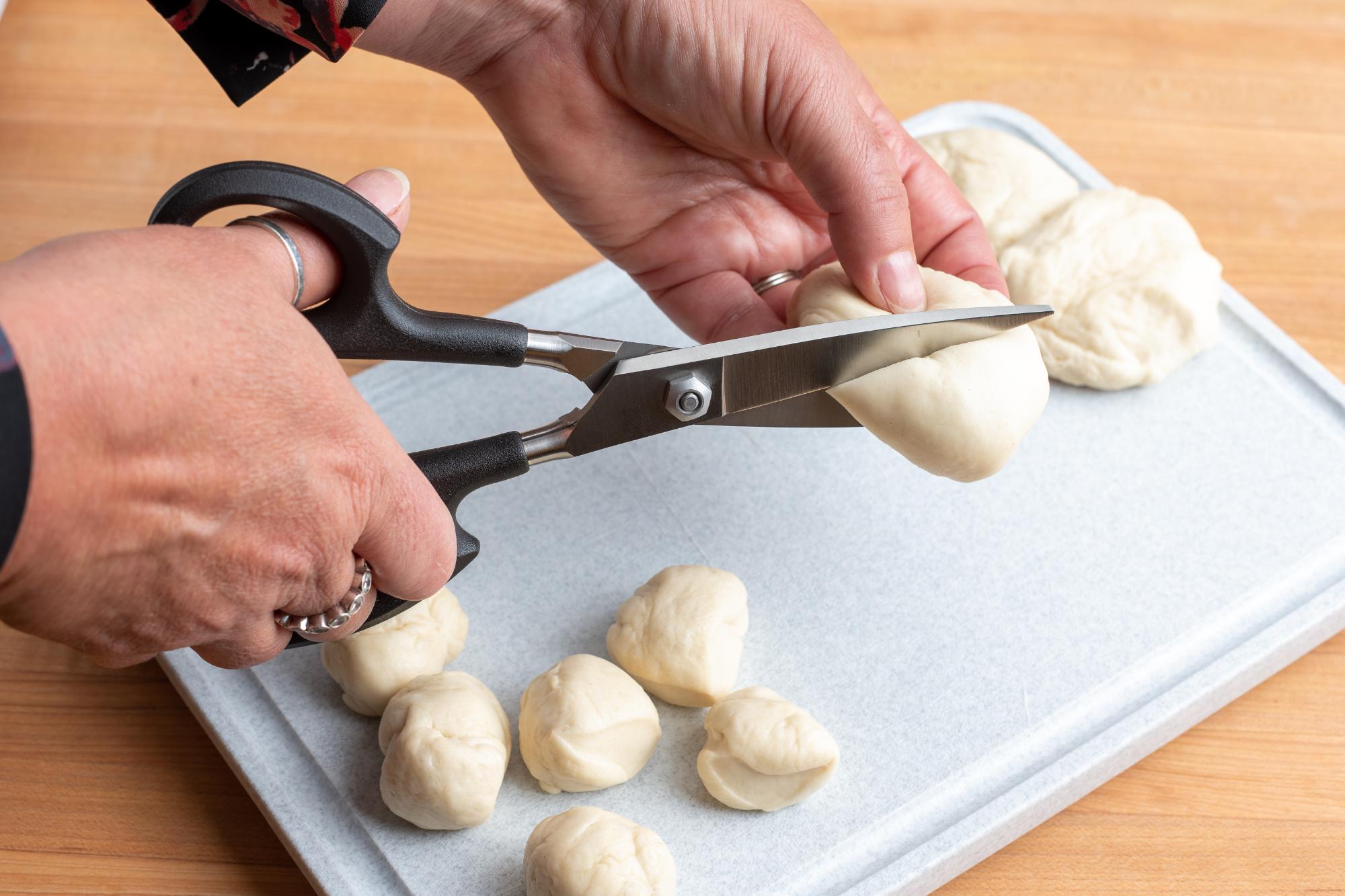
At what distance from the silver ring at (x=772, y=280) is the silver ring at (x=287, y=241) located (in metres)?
0.90

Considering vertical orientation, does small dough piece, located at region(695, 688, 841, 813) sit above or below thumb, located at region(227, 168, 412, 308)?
below

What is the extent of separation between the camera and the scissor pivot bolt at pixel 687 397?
1.39m

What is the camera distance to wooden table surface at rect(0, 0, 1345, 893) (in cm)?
155

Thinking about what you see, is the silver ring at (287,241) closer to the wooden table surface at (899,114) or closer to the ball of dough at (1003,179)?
the wooden table surface at (899,114)

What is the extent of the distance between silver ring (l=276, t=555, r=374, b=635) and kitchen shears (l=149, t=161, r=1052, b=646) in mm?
100

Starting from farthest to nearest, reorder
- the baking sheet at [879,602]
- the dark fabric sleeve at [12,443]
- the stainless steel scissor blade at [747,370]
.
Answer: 1. the baking sheet at [879,602]
2. the stainless steel scissor blade at [747,370]
3. the dark fabric sleeve at [12,443]

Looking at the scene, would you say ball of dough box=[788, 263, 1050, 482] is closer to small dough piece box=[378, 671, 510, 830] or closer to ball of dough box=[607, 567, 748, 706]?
ball of dough box=[607, 567, 748, 706]

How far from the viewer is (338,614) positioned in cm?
130

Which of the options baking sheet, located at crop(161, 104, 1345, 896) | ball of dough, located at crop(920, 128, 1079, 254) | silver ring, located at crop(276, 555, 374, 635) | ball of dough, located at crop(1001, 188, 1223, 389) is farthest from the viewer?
ball of dough, located at crop(920, 128, 1079, 254)

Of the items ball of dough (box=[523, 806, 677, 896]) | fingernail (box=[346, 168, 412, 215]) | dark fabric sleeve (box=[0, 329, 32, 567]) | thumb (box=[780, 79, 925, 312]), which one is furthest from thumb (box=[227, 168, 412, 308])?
ball of dough (box=[523, 806, 677, 896])

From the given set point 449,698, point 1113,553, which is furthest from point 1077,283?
point 449,698

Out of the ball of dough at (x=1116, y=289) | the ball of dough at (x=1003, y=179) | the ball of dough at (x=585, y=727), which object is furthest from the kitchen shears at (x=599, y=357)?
the ball of dough at (x=1003, y=179)

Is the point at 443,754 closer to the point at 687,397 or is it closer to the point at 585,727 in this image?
the point at 585,727

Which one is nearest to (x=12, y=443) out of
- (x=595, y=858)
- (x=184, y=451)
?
(x=184, y=451)
